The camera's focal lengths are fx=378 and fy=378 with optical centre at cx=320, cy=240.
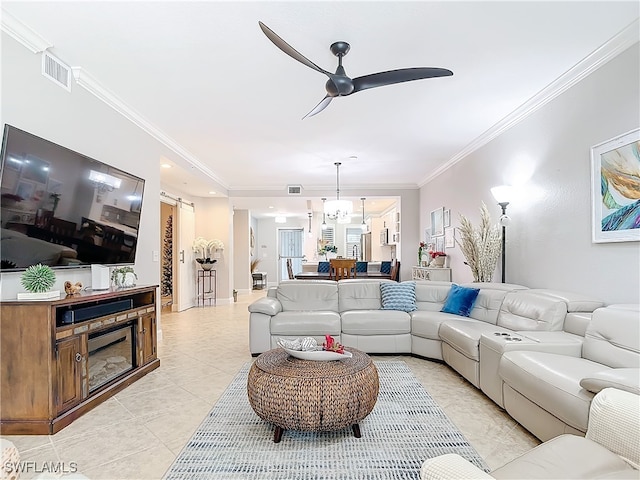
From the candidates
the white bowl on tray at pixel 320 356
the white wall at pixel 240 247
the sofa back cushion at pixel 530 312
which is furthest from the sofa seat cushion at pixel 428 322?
the white wall at pixel 240 247

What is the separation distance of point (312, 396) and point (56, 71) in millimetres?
3109

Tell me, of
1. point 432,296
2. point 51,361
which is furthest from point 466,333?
point 51,361

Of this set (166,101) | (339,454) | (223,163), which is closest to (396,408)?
(339,454)

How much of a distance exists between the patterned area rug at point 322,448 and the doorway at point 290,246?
1036 cm

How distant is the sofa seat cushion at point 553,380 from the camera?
1854 millimetres

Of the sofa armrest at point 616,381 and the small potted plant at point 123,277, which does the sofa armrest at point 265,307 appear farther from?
the sofa armrest at point 616,381

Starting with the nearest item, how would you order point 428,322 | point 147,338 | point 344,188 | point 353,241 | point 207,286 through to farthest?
point 147,338 → point 428,322 → point 344,188 → point 207,286 → point 353,241

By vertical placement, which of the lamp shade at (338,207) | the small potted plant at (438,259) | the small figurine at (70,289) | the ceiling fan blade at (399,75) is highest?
the ceiling fan blade at (399,75)

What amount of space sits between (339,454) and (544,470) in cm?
116

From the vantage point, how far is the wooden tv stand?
2.44m

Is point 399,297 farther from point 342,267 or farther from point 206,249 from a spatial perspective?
point 206,249

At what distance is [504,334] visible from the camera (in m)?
2.97

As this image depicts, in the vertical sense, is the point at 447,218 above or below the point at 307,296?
above

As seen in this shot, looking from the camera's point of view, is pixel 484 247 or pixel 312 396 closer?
pixel 312 396
